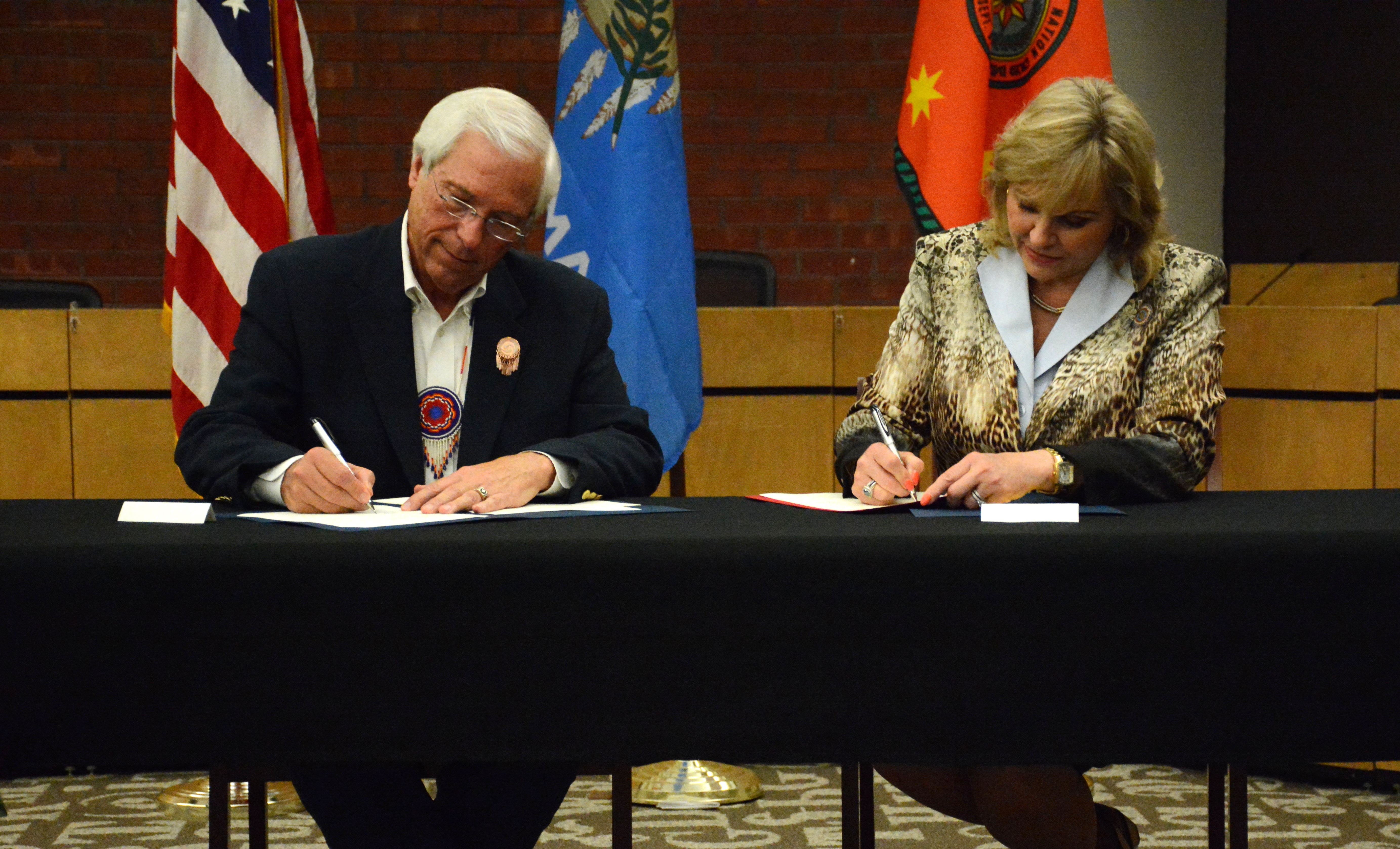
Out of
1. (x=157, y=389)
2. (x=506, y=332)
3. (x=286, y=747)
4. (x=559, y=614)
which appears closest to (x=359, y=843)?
(x=286, y=747)

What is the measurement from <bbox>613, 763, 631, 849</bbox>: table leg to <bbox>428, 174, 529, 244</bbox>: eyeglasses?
710 millimetres

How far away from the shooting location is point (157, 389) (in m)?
3.54

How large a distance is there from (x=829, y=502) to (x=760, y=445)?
2116 mm

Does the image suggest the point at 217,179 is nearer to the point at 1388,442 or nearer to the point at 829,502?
the point at 829,502

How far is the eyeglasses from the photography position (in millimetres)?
1771

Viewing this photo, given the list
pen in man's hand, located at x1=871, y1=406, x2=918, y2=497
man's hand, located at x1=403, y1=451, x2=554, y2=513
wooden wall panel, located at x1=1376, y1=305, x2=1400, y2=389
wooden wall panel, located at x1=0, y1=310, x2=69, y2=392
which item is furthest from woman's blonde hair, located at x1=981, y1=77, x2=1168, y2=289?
wooden wall panel, located at x1=0, y1=310, x2=69, y2=392

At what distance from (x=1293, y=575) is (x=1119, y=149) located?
0.76 metres

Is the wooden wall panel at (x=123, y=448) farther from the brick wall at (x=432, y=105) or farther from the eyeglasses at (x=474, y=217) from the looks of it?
the eyeglasses at (x=474, y=217)

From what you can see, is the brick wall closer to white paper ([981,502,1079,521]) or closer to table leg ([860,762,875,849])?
table leg ([860,762,875,849])

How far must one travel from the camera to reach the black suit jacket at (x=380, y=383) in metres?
1.77

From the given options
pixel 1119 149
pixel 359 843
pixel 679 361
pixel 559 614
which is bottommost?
pixel 359 843

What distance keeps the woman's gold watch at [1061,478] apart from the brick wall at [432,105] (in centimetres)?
372

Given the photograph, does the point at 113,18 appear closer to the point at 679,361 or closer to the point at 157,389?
the point at 157,389

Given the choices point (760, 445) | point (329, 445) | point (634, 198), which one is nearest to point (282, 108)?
point (634, 198)
